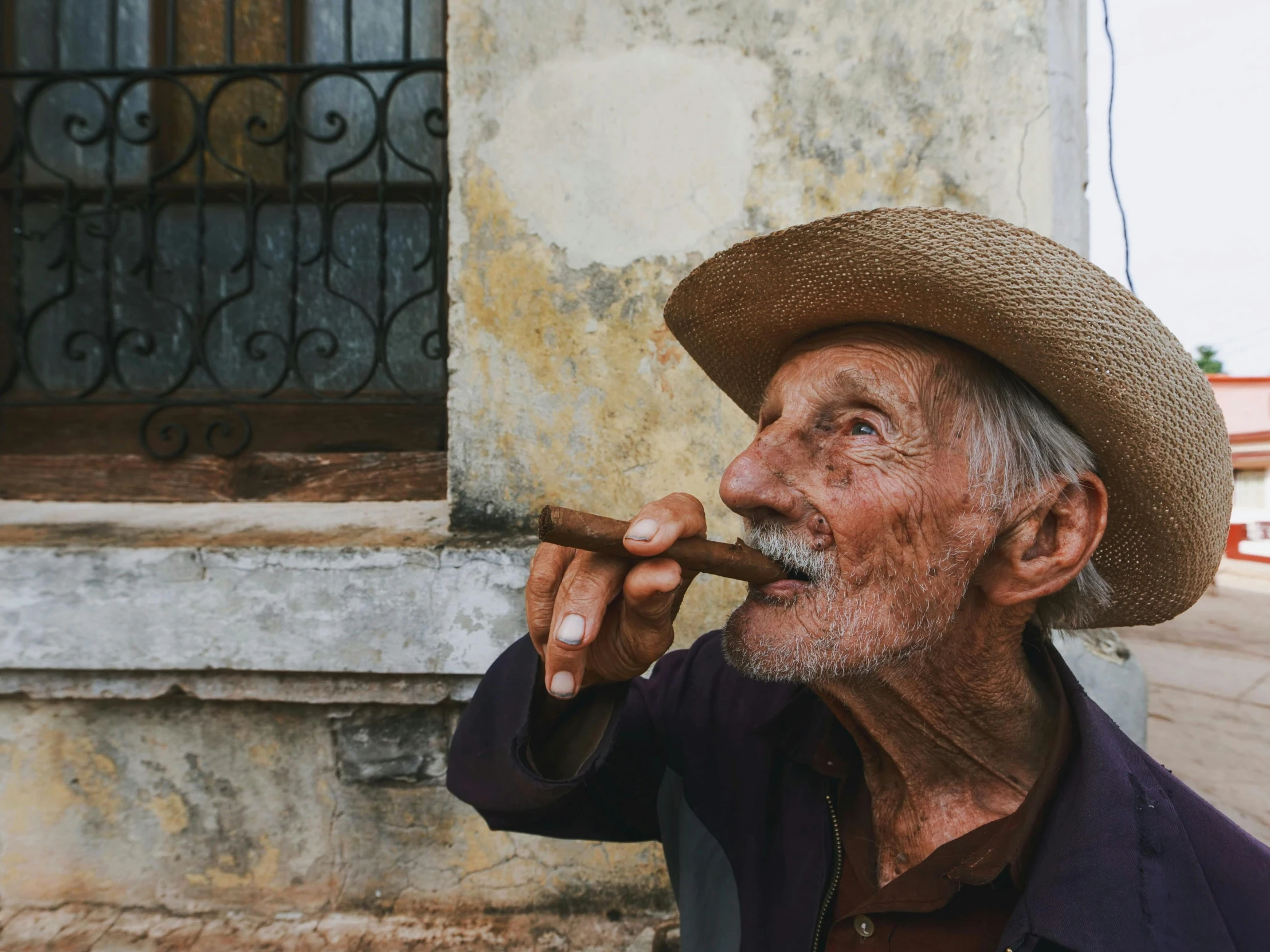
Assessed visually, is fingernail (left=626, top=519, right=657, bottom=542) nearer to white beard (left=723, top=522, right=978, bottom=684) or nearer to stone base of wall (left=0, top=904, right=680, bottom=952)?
white beard (left=723, top=522, right=978, bottom=684)

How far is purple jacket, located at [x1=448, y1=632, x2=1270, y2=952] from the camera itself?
1.00m

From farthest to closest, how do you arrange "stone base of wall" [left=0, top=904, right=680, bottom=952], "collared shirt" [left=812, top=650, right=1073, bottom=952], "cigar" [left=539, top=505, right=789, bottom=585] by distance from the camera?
"stone base of wall" [left=0, top=904, right=680, bottom=952], "collared shirt" [left=812, top=650, right=1073, bottom=952], "cigar" [left=539, top=505, right=789, bottom=585]

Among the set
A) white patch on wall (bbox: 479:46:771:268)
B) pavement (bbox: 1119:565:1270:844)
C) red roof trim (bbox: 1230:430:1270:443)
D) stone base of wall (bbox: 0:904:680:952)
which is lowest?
red roof trim (bbox: 1230:430:1270:443)

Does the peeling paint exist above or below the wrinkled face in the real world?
below

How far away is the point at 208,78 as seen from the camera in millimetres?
2748

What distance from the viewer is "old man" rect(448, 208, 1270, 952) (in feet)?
3.34

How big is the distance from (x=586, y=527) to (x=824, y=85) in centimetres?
158

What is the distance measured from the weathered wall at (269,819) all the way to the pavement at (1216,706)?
1981 millimetres

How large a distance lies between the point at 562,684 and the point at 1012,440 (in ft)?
2.37

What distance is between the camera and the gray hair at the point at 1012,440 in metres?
1.15

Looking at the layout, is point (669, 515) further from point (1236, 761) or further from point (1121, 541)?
point (1236, 761)

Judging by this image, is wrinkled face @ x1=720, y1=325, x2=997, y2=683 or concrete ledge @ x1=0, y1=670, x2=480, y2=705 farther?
concrete ledge @ x1=0, y1=670, x2=480, y2=705

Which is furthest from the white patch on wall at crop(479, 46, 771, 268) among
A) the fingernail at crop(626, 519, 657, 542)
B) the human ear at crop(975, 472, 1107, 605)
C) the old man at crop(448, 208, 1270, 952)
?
the fingernail at crop(626, 519, 657, 542)

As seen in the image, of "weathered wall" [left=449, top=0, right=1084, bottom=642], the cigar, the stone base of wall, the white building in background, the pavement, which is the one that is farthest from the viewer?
the white building in background
